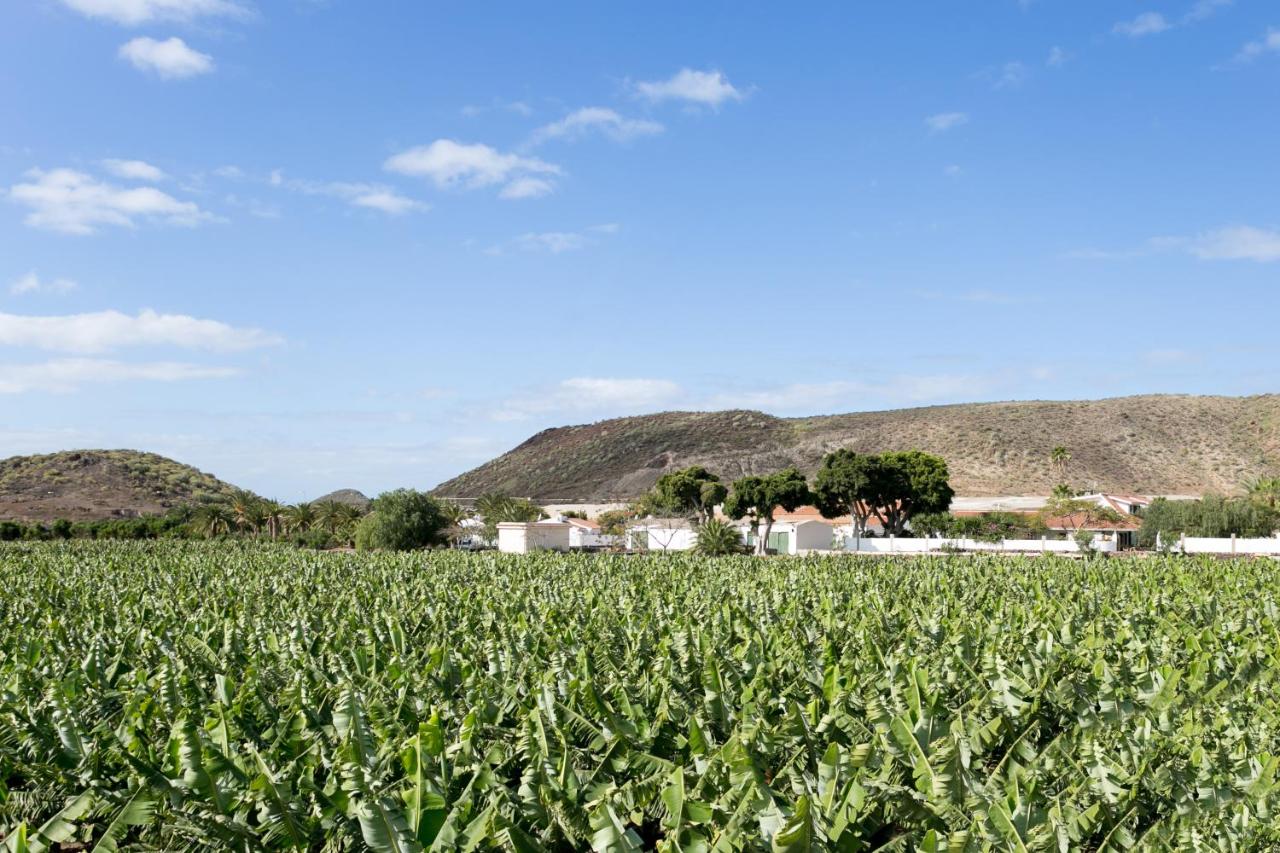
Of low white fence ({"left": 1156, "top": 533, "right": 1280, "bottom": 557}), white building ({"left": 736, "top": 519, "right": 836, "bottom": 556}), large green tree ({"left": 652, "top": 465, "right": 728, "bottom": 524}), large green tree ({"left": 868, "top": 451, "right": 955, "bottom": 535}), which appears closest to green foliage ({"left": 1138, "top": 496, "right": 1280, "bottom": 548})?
low white fence ({"left": 1156, "top": 533, "right": 1280, "bottom": 557})

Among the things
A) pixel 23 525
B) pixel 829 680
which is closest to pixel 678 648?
pixel 829 680

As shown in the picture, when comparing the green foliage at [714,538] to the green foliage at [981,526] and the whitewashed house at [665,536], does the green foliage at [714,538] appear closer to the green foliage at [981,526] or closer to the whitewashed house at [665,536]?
the whitewashed house at [665,536]

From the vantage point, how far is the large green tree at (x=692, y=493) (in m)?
79.6

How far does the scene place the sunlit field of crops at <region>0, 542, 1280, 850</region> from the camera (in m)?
5.33

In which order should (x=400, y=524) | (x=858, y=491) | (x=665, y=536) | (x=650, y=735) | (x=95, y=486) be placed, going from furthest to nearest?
(x=95, y=486)
(x=858, y=491)
(x=665, y=536)
(x=400, y=524)
(x=650, y=735)

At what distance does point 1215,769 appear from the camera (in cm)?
673

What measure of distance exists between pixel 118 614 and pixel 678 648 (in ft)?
38.0

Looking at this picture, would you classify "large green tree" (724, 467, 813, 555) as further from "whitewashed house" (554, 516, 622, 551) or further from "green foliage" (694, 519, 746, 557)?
"green foliage" (694, 519, 746, 557)

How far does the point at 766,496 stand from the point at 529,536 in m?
21.7

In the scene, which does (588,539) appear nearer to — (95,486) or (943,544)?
(943,544)

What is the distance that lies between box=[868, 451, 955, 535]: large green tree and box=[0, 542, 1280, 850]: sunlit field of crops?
52584 millimetres

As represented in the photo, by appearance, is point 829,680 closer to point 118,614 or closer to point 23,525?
point 118,614

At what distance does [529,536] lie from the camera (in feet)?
172

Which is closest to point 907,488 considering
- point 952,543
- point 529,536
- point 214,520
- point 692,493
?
point 952,543
